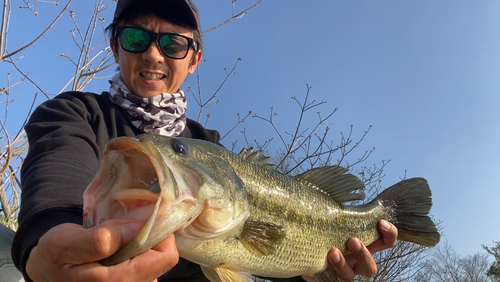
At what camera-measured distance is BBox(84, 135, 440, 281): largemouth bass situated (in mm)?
1216

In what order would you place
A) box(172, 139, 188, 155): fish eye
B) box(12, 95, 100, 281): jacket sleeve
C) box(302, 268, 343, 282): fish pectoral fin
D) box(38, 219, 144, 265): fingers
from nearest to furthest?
box(38, 219, 144, 265): fingers → box(12, 95, 100, 281): jacket sleeve → box(172, 139, 188, 155): fish eye → box(302, 268, 343, 282): fish pectoral fin

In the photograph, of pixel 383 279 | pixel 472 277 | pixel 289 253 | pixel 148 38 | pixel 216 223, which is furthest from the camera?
pixel 472 277

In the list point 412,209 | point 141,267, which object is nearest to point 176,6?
point 141,267

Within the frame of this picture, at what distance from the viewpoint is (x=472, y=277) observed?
26.8m

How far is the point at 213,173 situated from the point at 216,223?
0.22 metres

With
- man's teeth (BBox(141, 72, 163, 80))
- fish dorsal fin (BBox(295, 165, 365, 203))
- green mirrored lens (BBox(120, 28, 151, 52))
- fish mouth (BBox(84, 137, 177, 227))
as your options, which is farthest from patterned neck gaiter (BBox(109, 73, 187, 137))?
fish mouth (BBox(84, 137, 177, 227))

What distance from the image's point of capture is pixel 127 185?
129 cm

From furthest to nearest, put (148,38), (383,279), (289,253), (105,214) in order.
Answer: (383,279) < (148,38) < (289,253) < (105,214)

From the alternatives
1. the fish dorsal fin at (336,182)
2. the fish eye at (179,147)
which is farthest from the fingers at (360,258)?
the fish eye at (179,147)

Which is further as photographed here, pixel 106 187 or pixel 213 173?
pixel 213 173

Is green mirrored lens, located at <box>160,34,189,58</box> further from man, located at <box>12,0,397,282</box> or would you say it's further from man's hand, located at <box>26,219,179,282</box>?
man's hand, located at <box>26,219,179,282</box>

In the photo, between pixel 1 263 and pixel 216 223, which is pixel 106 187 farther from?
pixel 1 263

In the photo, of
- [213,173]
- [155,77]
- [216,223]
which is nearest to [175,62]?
[155,77]

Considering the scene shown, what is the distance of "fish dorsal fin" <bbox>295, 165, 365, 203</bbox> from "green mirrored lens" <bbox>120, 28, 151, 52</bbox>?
1.51m
